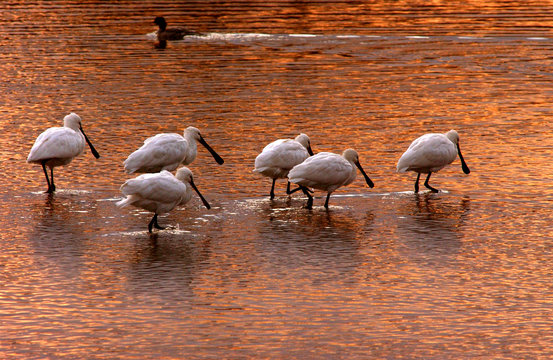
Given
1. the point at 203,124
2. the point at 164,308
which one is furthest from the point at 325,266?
the point at 203,124

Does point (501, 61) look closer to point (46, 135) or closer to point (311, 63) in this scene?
point (311, 63)

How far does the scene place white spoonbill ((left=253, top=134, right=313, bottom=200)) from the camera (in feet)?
40.2

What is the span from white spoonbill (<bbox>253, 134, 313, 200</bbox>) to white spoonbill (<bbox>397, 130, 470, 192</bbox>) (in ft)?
4.05

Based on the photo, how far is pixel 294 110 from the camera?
1838 centimetres

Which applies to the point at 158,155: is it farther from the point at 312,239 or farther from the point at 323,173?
the point at 312,239

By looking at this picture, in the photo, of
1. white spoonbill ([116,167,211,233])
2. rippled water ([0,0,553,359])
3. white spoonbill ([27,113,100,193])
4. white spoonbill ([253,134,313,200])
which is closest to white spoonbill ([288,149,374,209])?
rippled water ([0,0,553,359])

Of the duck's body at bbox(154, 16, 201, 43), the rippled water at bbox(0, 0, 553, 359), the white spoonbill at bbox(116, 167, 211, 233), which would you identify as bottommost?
the duck's body at bbox(154, 16, 201, 43)

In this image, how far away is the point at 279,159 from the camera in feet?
40.3

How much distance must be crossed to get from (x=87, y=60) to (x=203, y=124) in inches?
407

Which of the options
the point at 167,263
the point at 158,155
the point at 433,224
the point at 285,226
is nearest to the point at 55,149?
the point at 158,155

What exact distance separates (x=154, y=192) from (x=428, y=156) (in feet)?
12.1

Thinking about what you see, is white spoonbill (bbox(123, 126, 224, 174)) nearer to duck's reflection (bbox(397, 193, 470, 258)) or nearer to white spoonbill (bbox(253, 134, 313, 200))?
white spoonbill (bbox(253, 134, 313, 200))

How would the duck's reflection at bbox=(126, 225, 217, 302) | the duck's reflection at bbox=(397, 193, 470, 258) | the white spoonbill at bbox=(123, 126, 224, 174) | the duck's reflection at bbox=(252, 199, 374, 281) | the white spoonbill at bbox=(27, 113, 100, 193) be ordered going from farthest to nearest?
the white spoonbill at bbox=(27, 113, 100, 193)
the white spoonbill at bbox=(123, 126, 224, 174)
the duck's reflection at bbox=(397, 193, 470, 258)
the duck's reflection at bbox=(252, 199, 374, 281)
the duck's reflection at bbox=(126, 225, 217, 302)

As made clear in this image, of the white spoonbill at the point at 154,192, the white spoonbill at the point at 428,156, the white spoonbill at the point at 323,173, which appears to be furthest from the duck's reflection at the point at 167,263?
the white spoonbill at the point at 428,156
